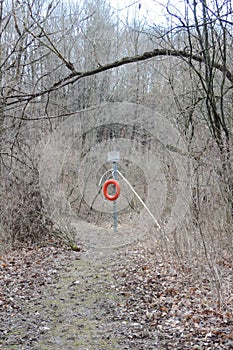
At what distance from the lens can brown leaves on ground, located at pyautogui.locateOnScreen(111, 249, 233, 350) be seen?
4082 mm

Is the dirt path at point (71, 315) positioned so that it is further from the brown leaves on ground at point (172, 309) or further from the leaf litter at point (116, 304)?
the brown leaves on ground at point (172, 309)

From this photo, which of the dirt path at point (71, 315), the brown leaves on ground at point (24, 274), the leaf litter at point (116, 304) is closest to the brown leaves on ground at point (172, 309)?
the leaf litter at point (116, 304)

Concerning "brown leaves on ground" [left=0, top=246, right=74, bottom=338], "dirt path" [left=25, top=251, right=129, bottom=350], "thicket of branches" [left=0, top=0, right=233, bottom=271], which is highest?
"thicket of branches" [left=0, top=0, right=233, bottom=271]

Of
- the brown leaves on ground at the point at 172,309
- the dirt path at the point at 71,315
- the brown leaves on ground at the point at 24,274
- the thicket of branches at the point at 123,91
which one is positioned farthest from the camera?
the thicket of branches at the point at 123,91

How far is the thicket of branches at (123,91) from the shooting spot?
5.92 meters

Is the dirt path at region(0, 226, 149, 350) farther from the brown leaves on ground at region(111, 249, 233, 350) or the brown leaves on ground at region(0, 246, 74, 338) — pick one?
the brown leaves on ground at region(111, 249, 233, 350)

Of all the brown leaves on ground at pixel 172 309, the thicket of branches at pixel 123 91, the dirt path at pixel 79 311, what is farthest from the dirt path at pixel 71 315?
the thicket of branches at pixel 123 91

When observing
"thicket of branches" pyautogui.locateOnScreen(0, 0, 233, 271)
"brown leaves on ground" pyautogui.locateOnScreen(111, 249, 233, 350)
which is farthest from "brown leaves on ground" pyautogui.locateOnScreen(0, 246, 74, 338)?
"brown leaves on ground" pyautogui.locateOnScreen(111, 249, 233, 350)

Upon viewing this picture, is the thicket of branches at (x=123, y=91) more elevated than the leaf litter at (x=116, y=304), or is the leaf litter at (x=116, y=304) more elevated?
the thicket of branches at (x=123, y=91)

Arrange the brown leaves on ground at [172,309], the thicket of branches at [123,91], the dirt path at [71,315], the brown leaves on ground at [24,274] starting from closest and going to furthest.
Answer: the brown leaves on ground at [172,309] → the dirt path at [71,315] → the brown leaves on ground at [24,274] → the thicket of branches at [123,91]

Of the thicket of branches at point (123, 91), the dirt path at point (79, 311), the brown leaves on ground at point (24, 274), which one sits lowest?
the dirt path at point (79, 311)

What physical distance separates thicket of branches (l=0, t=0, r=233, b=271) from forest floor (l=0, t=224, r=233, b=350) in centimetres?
59

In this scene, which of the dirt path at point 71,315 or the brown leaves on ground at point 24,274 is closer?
the dirt path at point 71,315

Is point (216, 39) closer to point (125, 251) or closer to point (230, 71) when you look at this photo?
point (230, 71)
